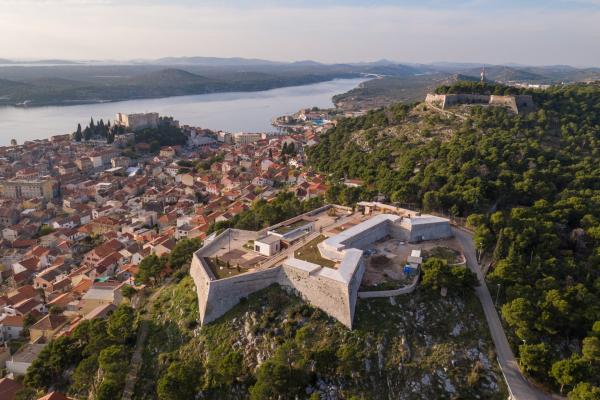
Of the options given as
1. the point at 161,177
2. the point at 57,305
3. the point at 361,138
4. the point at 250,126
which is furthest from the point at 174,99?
the point at 57,305

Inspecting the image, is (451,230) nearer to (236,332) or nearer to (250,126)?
(236,332)

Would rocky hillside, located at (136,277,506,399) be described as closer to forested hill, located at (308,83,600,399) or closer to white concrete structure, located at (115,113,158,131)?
forested hill, located at (308,83,600,399)

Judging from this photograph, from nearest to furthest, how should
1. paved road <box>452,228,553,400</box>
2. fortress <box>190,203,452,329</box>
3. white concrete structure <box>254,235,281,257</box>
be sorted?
paved road <box>452,228,553,400</box> → fortress <box>190,203,452,329</box> → white concrete structure <box>254,235,281,257</box>

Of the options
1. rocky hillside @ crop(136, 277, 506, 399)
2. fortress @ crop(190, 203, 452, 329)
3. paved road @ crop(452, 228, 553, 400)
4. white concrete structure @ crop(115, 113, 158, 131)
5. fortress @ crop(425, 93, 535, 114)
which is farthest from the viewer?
white concrete structure @ crop(115, 113, 158, 131)

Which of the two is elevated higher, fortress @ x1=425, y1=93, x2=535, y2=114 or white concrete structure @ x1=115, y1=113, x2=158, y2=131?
fortress @ x1=425, y1=93, x2=535, y2=114

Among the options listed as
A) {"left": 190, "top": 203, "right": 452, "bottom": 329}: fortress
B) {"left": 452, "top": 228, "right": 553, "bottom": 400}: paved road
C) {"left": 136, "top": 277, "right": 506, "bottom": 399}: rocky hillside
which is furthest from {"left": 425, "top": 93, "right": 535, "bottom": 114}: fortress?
{"left": 136, "top": 277, "right": 506, "bottom": 399}: rocky hillside

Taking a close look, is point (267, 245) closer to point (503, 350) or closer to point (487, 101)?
point (503, 350)
